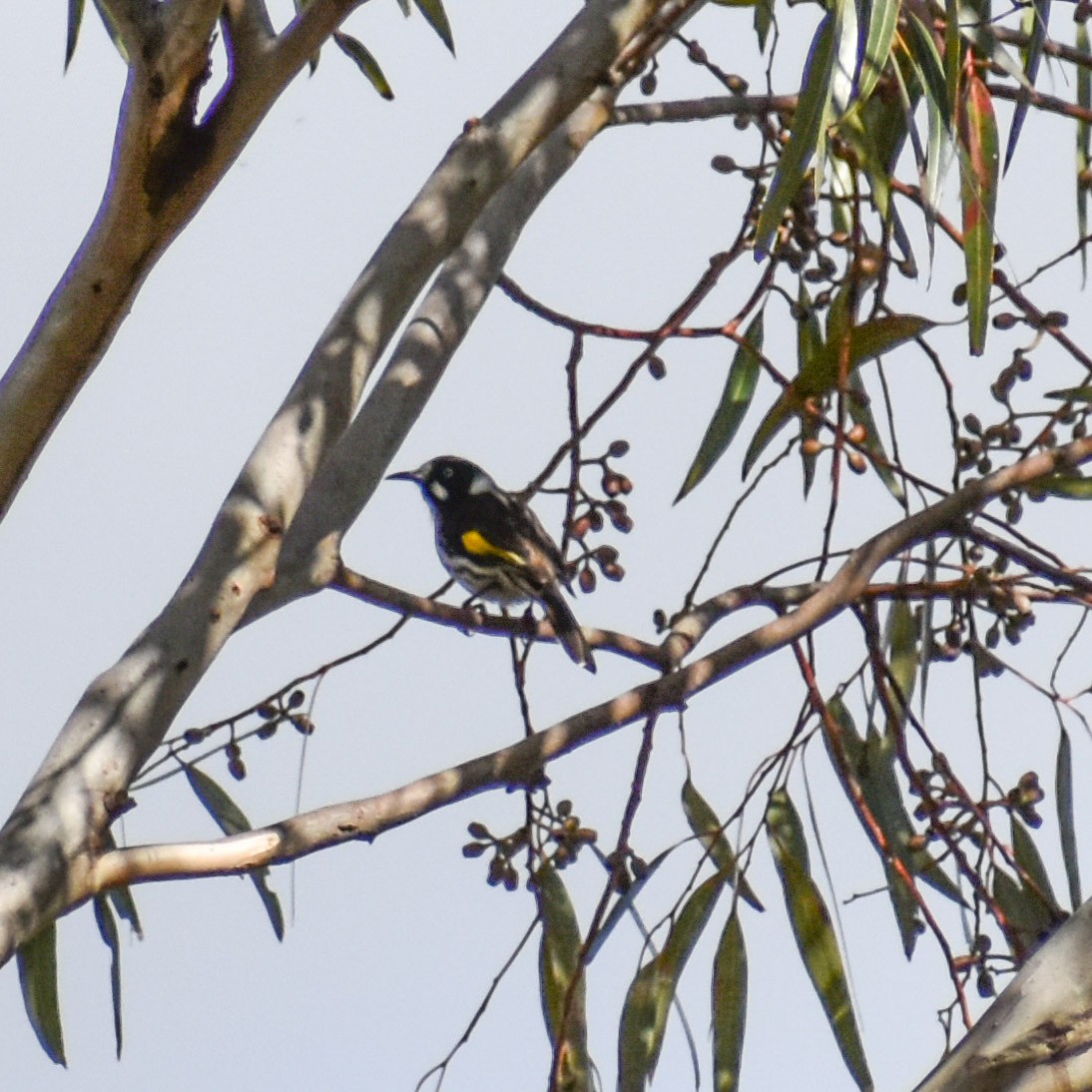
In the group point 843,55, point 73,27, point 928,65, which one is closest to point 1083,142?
point 928,65

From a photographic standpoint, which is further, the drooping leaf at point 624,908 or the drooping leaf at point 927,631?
the drooping leaf at point 927,631

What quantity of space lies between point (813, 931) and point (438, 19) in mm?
1518

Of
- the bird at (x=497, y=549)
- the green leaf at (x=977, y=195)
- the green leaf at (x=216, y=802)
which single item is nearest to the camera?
the green leaf at (x=977, y=195)

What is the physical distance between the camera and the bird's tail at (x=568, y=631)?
2.51 m

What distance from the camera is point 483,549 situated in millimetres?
3537

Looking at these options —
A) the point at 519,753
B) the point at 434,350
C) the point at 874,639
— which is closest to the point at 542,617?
the point at 434,350

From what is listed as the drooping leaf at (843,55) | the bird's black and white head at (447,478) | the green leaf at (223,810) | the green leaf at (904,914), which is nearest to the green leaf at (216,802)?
the green leaf at (223,810)

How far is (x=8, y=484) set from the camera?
1.68 meters

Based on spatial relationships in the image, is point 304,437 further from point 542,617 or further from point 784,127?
point 784,127

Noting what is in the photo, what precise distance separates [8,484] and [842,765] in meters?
0.95

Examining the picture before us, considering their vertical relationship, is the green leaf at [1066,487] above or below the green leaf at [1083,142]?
below

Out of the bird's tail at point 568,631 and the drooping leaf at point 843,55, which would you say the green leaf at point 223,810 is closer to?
the bird's tail at point 568,631

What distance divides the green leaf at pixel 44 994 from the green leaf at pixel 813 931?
0.94 meters

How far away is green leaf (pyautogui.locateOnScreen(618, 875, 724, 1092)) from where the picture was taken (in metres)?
2.27
